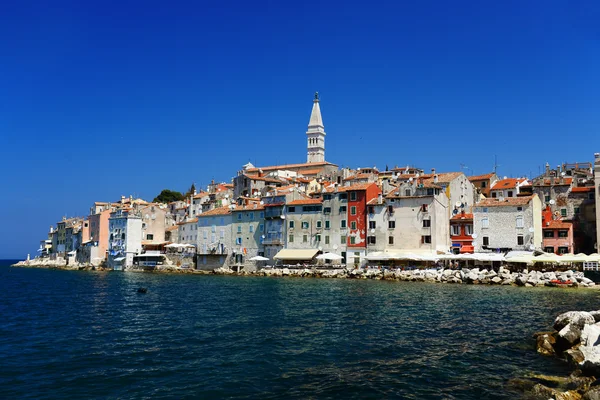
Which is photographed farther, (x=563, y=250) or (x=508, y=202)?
(x=508, y=202)

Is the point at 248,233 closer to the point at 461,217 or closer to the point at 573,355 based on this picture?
the point at 461,217

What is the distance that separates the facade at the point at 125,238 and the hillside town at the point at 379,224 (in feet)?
0.52

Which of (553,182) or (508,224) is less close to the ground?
(553,182)

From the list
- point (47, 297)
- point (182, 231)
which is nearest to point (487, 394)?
point (47, 297)

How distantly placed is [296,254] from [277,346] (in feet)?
145

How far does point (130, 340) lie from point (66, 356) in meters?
3.33

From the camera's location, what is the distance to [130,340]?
22234mm

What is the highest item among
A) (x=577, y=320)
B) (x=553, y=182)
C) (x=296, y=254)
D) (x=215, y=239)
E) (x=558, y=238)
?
(x=553, y=182)

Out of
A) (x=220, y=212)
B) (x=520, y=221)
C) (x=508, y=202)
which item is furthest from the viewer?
(x=220, y=212)

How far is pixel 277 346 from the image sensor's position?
20641 millimetres

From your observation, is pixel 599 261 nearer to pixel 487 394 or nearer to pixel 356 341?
pixel 356 341

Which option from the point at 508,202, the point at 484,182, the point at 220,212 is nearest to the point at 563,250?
the point at 508,202

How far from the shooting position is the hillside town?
55.9 metres

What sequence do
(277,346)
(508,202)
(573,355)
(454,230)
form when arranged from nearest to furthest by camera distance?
(573,355) → (277,346) → (508,202) → (454,230)
